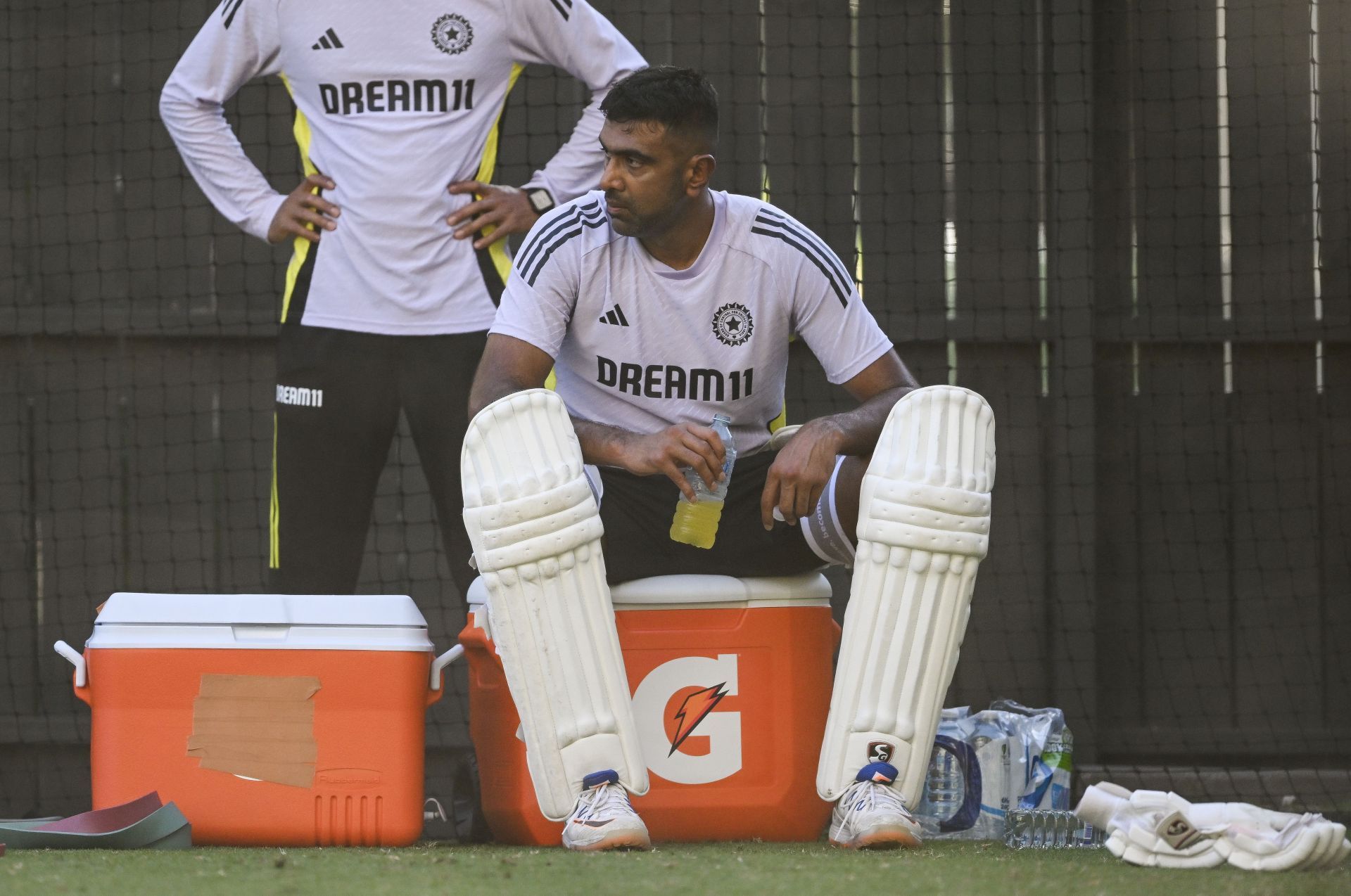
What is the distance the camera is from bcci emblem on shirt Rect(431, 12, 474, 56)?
10.4ft

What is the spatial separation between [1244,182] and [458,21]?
2198 mm

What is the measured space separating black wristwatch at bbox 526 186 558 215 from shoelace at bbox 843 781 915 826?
4.88 ft

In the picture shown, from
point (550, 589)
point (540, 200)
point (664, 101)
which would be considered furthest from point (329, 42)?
point (550, 589)

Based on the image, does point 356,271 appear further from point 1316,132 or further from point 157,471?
point 1316,132

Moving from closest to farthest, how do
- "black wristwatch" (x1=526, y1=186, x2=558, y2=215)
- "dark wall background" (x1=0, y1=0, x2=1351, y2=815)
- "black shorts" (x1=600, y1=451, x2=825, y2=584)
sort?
"black shorts" (x1=600, y1=451, x2=825, y2=584)
"black wristwatch" (x1=526, y1=186, x2=558, y2=215)
"dark wall background" (x1=0, y1=0, x2=1351, y2=815)

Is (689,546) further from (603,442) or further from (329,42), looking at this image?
(329,42)

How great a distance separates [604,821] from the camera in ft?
7.19

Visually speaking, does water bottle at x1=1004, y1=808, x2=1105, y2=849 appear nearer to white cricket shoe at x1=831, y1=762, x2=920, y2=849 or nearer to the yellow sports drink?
white cricket shoe at x1=831, y1=762, x2=920, y2=849

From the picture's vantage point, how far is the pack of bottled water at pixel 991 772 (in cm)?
289

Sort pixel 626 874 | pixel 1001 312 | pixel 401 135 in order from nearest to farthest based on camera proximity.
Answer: pixel 626 874, pixel 401 135, pixel 1001 312

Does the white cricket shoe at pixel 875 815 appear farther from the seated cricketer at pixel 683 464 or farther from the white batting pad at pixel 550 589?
the white batting pad at pixel 550 589

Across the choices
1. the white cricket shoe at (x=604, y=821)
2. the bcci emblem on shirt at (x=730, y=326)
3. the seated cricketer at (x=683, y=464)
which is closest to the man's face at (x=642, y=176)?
the seated cricketer at (x=683, y=464)

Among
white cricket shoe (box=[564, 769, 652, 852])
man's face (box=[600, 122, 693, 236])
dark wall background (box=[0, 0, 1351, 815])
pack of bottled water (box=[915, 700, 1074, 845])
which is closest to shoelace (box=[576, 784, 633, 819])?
white cricket shoe (box=[564, 769, 652, 852])

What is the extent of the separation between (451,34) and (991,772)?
1794 mm
